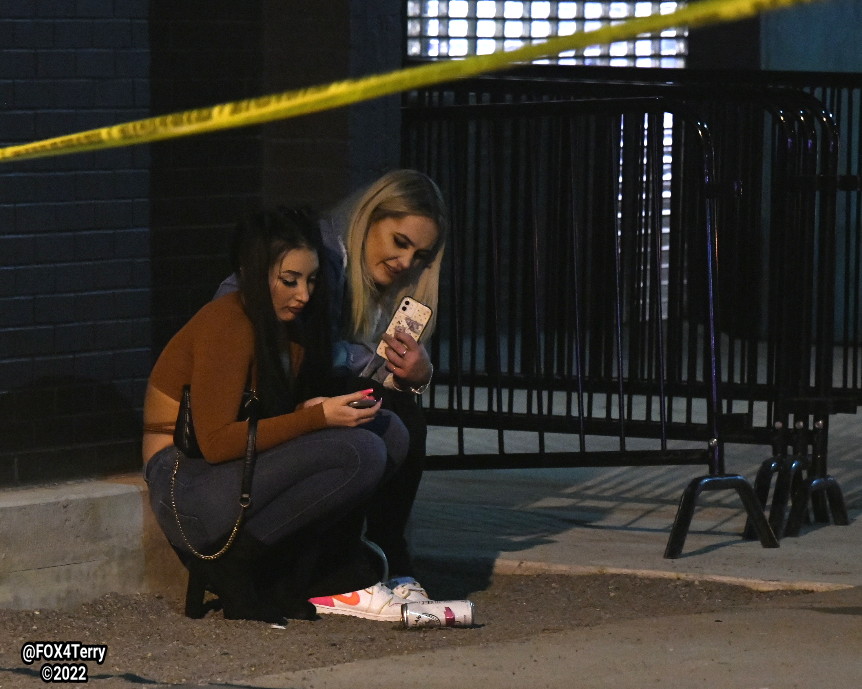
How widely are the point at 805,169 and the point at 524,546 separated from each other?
5.69 ft

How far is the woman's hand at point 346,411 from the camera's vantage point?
4355 millimetres

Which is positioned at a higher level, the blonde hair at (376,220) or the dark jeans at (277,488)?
the blonde hair at (376,220)

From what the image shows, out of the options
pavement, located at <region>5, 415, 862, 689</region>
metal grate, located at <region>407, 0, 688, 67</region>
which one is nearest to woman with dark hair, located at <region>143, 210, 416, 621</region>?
pavement, located at <region>5, 415, 862, 689</region>

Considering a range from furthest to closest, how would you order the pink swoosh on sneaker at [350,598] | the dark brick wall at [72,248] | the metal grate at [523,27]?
the metal grate at [523,27], the dark brick wall at [72,248], the pink swoosh on sneaker at [350,598]

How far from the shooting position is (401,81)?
2.47 metres

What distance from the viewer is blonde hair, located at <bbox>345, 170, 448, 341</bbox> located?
189 inches

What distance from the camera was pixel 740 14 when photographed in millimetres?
2076

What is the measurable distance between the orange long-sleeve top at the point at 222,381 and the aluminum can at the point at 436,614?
0.58 meters

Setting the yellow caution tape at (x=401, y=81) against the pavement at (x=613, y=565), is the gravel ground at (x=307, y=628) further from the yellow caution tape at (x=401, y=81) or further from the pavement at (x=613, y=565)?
the yellow caution tape at (x=401, y=81)

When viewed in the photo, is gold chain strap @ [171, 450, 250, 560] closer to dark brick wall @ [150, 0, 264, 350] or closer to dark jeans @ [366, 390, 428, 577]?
dark jeans @ [366, 390, 428, 577]

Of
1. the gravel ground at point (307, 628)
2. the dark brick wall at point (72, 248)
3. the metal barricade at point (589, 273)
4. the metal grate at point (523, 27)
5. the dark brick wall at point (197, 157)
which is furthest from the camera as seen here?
the metal grate at point (523, 27)

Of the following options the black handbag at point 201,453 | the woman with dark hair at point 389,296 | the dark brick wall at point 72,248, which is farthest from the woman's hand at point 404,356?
the dark brick wall at point 72,248

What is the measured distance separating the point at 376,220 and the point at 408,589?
107cm

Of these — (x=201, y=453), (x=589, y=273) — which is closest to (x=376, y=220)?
(x=201, y=453)
